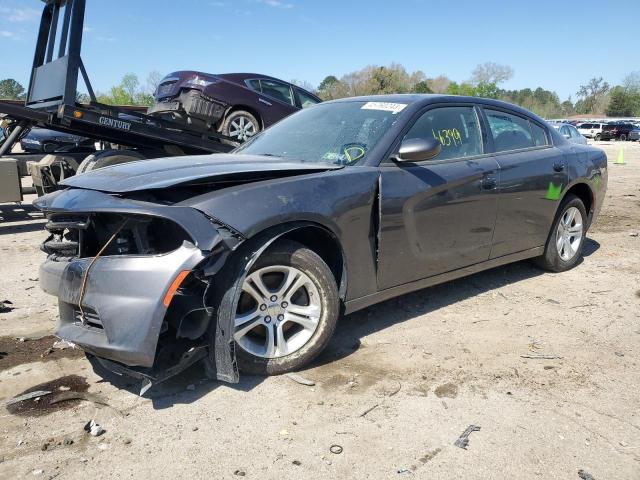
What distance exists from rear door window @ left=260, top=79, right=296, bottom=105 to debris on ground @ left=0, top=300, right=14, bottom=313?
A: 6.47 meters

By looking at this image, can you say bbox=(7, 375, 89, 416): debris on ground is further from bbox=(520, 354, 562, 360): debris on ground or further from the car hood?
bbox=(520, 354, 562, 360): debris on ground

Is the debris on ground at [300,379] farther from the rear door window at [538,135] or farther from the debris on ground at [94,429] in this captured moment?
the rear door window at [538,135]

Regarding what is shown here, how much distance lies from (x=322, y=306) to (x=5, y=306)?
2.85 metres

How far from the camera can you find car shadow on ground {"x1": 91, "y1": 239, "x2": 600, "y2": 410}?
299 centimetres

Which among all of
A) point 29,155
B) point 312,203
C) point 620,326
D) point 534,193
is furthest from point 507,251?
point 29,155

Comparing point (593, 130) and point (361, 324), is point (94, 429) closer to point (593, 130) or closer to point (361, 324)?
point (361, 324)

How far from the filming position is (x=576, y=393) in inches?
118

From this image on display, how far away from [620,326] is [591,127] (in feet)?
177

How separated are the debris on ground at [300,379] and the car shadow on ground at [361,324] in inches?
6.0

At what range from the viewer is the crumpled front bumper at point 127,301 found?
2.58 m

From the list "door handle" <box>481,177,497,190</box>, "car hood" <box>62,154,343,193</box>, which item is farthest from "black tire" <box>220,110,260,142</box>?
"car hood" <box>62,154,343,193</box>

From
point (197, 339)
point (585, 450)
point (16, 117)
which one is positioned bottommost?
point (585, 450)

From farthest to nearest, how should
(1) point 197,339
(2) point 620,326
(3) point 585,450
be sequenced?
(2) point 620,326, (1) point 197,339, (3) point 585,450

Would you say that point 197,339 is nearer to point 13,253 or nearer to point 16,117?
point 13,253
